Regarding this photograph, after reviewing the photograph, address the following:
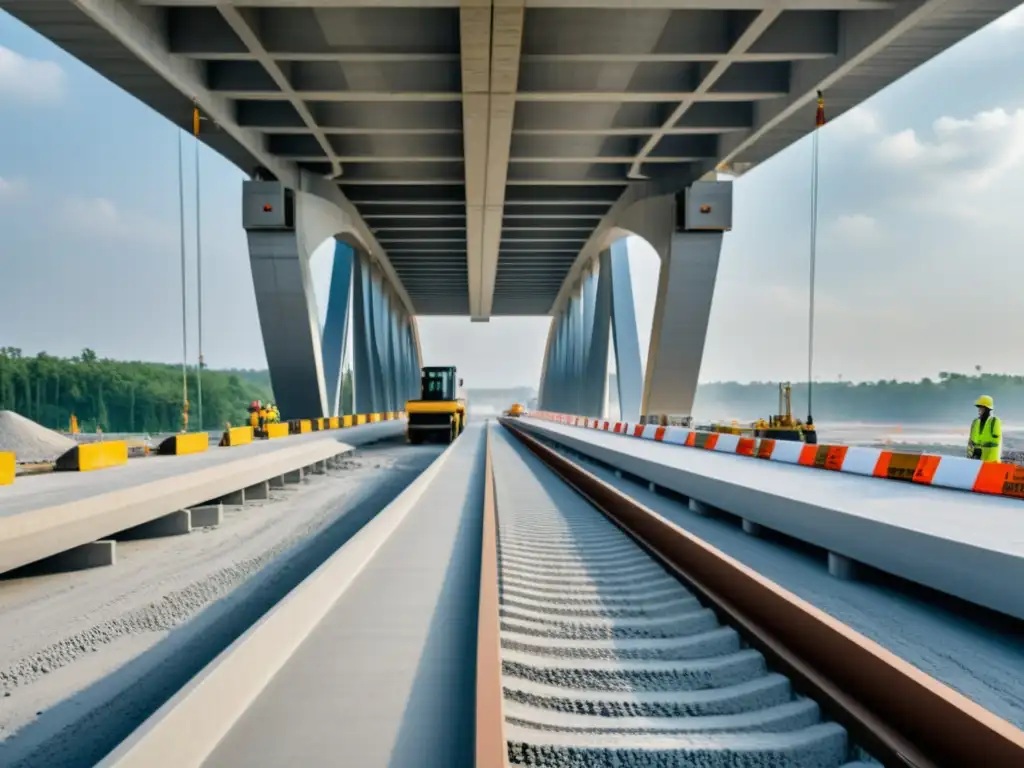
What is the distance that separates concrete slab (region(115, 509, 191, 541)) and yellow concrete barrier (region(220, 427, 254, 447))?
8.09 meters

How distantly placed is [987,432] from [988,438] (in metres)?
0.10

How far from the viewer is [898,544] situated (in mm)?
4840

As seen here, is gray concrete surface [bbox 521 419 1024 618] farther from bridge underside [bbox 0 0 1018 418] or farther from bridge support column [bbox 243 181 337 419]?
bridge support column [bbox 243 181 337 419]

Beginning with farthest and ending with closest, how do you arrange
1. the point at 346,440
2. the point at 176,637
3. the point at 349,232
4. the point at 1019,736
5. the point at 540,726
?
the point at 349,232
the point at 346,440
the point at 176,637
the point at 540,726
the point at 1019,736

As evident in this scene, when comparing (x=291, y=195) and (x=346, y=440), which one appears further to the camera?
(x=291, y=195)

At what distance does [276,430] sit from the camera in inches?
778

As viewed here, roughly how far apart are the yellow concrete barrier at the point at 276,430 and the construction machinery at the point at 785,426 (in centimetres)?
1536

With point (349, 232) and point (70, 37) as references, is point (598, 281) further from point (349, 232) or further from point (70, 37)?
point (70, 37)

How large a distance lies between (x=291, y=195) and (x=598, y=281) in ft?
67.2

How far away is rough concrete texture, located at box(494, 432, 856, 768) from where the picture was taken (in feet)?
8.82

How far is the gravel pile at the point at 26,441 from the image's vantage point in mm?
14212

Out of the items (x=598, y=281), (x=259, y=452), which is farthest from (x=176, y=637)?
(x=598, y=281)

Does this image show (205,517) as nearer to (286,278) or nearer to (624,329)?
(286,278)

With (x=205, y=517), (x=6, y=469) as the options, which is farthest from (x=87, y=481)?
(x=205, y=517)
